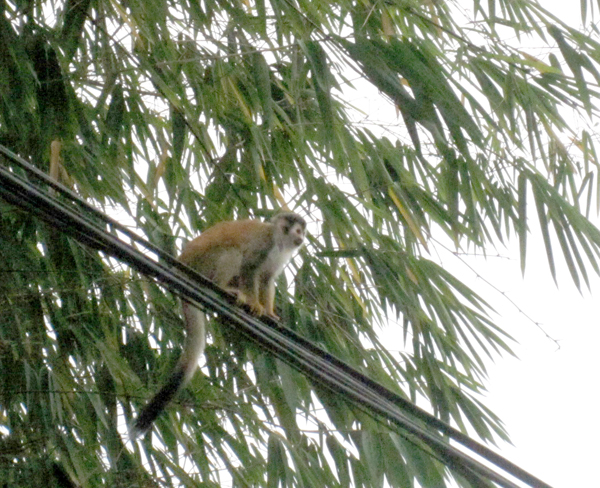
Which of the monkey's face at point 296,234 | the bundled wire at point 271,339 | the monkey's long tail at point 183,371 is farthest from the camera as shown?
the monkey's face at point 296,234

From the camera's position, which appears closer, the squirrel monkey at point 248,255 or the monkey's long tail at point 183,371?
the monkey's long tail at point 183,371

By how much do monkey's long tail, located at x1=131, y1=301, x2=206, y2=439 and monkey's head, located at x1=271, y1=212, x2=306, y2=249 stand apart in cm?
A: 49

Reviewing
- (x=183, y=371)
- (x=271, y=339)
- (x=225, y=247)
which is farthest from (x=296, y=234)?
(x=271, y=339)

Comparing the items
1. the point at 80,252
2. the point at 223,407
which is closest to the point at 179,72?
the point at 80,252

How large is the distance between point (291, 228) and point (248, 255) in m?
0.33

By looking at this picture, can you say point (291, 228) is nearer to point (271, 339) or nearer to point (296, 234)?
point (296, 234)

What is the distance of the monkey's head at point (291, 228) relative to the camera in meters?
3.61

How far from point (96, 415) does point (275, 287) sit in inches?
37.0

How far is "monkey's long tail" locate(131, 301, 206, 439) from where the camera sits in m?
Answer: 2.85

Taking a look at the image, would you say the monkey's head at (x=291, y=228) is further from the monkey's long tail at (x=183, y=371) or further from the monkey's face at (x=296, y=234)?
the monkey's long tail at (x=183, y=371)

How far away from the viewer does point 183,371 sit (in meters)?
3.07

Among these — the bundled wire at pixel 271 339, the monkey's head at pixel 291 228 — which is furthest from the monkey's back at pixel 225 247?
the bundled wire at pixel 271 339

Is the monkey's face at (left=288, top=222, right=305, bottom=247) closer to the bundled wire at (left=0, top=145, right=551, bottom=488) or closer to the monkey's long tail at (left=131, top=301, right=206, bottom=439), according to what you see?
the monkey's long tail at (left=131, top=301, right=206, bottom=439)

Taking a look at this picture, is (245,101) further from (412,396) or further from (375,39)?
(412,396)
